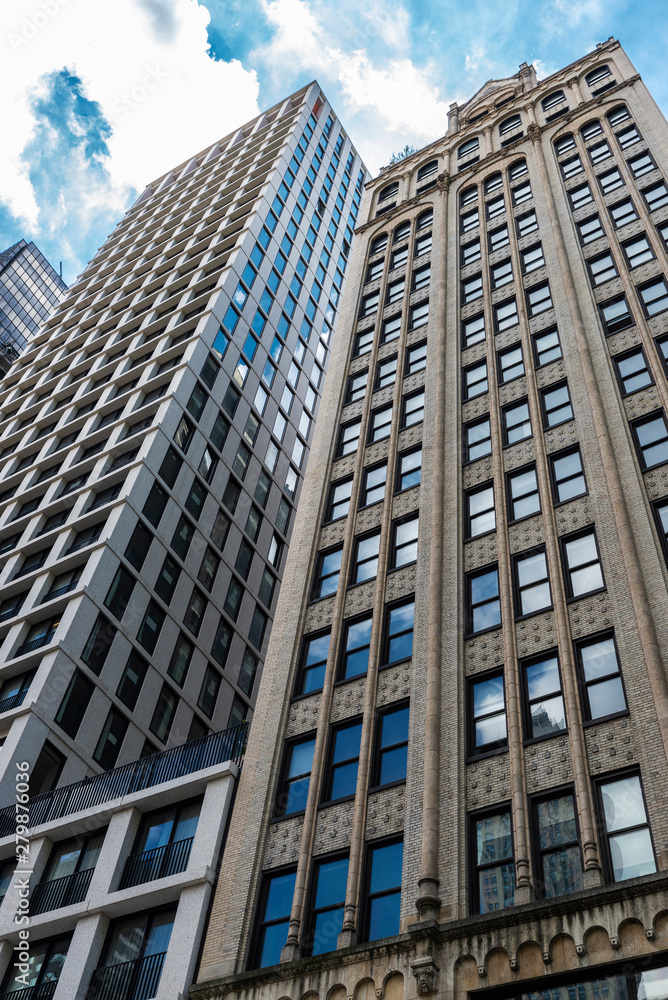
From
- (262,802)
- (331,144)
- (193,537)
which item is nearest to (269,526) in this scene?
(193,537)

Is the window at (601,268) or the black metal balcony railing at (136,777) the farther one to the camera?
the window at (601,268)

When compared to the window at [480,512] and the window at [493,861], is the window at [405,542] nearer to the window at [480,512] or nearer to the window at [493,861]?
the window at [480,512]

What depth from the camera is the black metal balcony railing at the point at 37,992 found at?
23.0 m

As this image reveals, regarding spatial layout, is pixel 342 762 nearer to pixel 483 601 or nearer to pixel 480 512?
pixel 483 601

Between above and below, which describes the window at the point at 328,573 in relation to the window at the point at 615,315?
below

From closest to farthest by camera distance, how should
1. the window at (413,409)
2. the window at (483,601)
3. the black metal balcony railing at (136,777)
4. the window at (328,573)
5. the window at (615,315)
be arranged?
the window at (483,601) → the black metal balcony railing at (136,777) → the window at (328,573) → the window at (615,315) → the window at (413,409)

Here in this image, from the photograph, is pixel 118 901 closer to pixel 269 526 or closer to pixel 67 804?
pixel 67 804

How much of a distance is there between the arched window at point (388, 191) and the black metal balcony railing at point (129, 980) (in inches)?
1799

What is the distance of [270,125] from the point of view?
280 ft

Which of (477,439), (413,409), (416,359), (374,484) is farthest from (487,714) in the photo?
(416,359)

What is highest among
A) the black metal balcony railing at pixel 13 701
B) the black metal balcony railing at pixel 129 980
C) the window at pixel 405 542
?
the window at pixel 405 542

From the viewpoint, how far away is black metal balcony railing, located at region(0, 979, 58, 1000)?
23000 millimetres

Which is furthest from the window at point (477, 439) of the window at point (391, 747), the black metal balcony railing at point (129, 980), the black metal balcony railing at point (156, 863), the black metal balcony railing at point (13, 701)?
the black metal balcony railing at point (13, 701)

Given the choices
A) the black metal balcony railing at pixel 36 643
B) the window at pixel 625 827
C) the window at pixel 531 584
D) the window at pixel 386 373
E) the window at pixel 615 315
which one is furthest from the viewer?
the window at pixel 386 373
